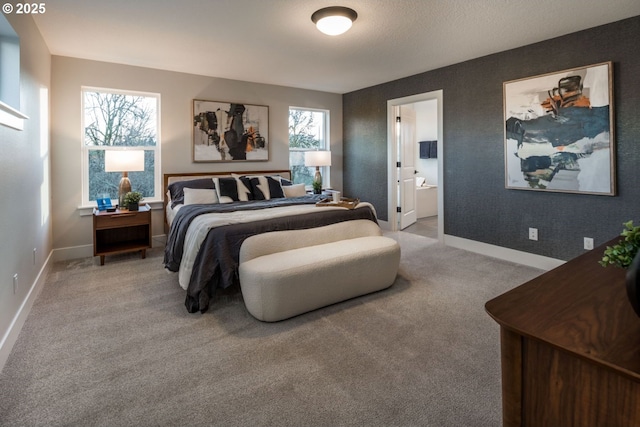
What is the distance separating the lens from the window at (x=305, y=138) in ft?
19.4

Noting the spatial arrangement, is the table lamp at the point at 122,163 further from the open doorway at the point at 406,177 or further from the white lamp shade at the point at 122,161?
→ the open doorway at the point at 406,177

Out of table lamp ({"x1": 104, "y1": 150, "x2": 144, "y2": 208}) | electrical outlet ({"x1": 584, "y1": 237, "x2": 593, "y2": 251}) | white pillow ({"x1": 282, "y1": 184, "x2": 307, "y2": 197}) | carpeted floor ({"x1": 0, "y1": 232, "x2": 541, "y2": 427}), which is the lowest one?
carpeted floor ({"x1": 0, "y1": 232, "x2": 541, "y2": 427})

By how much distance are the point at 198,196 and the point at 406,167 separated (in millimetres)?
3447

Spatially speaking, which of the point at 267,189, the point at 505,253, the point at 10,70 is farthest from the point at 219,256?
the point at 505,253

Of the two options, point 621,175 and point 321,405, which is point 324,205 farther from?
point 621,175

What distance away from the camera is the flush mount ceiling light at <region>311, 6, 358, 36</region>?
278 centimetres

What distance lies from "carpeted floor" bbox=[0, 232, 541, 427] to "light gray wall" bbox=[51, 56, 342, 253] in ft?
4.96

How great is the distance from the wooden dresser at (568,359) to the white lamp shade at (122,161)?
13.6ft

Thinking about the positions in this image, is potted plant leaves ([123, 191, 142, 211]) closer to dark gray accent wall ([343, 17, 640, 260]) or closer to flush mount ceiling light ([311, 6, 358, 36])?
flush mount ceiling light ([311, 6, 358, 36])

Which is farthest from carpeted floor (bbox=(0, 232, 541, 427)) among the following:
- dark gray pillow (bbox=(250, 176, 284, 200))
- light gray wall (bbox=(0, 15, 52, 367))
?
dark gray pillow (bbox=(250, 176, 284, 200))

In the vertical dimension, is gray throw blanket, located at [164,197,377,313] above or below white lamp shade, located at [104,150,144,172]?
below

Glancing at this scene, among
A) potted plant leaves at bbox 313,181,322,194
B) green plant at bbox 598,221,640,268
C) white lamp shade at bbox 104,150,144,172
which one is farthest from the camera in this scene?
potted plant leaves at bbox 313,181,322,194

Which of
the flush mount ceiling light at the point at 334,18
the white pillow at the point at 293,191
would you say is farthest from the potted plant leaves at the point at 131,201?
the flush mount ceiling light at the point at 334,18

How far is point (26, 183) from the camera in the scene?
2799mm
